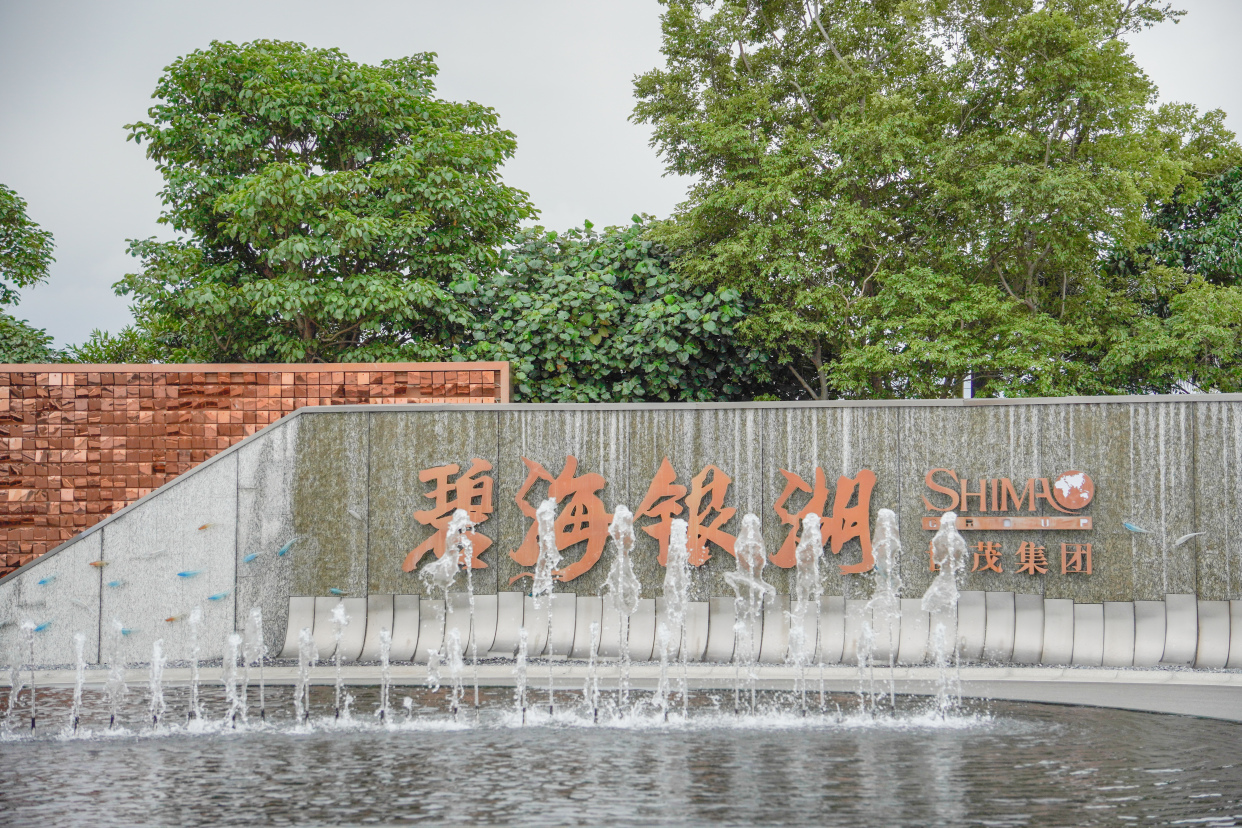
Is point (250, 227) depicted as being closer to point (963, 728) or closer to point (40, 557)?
point (40, 557)

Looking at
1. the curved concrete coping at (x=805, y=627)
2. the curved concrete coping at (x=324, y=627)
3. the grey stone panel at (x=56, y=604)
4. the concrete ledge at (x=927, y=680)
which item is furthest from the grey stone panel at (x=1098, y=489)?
the grey stone panel at (x=56, y=604)

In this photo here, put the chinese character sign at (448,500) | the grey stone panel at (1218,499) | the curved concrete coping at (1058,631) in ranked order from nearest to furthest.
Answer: the grey stone panel at (1218,499) < the curved concrete coping at (1058,631) < the chinese character sign at (448,500)

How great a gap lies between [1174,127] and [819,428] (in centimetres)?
1543

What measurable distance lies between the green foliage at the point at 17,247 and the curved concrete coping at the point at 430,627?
1708 centimetres

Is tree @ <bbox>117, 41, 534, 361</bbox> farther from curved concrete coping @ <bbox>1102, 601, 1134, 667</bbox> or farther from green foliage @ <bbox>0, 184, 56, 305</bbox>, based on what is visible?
curved concrete coping @ <bbox>1102, 601, 1134, 667</bbox>

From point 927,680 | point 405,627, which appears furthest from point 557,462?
point 927,680

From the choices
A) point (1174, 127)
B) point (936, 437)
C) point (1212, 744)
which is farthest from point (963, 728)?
point (1174, 127)

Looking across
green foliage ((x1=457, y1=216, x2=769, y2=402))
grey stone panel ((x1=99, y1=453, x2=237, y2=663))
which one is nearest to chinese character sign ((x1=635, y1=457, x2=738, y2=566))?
grey stone panel ((x1=99, y1=453, x2=237, y2=663))

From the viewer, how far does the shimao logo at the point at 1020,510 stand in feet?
32.1

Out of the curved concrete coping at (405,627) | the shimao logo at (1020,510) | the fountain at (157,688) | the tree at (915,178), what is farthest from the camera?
the tree at (915,178)

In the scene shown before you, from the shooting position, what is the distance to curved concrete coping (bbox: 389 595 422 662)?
33.7 ft

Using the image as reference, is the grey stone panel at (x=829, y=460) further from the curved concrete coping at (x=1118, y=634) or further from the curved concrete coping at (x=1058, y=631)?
the curved concrete coping at (x=1118, y=634)

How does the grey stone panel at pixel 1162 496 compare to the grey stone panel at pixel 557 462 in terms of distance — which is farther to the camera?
the grey stone panel at pixel 557 462

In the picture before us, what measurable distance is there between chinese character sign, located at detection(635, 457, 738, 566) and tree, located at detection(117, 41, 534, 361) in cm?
736
